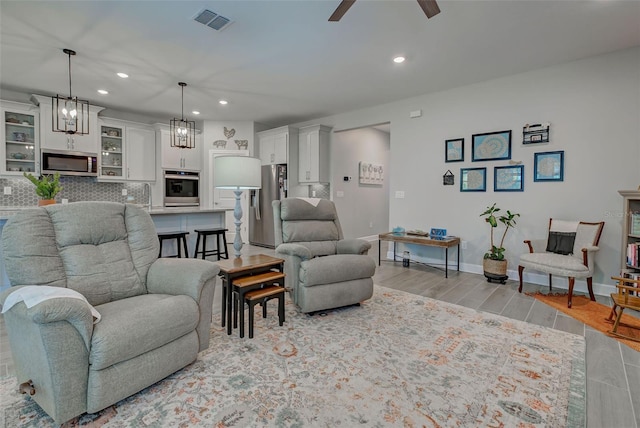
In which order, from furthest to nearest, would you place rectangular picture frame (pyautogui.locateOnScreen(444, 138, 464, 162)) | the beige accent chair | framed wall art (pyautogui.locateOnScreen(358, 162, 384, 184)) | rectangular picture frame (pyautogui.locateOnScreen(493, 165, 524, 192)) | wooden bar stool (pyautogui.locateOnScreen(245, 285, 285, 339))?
framed wall art (pyautogui.locateOnScreen(358, 162, 384, 184)) < rectangular picture frame (pyautogui.locateOnScreen(444, 138, 464, 162)) < rectangular picture frame (pyautogui.locateOnScreen(493, 165, 524, 192)) < the beige accent chair < wooden bar stool (pyautogui.locateOnScreen(245, 285, 285, 339))

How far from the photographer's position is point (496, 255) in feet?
13.0

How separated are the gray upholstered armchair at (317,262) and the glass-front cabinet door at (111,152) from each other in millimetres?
4237

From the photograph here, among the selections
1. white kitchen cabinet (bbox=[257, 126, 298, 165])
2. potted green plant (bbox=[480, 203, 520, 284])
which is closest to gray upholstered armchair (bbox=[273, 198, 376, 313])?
potted green plant (bbox=[480, 203, 520, 284])

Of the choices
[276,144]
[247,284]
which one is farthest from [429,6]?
[276,144]

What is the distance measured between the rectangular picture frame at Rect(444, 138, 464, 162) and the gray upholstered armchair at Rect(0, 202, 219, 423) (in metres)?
3.92

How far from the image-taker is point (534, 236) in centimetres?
394

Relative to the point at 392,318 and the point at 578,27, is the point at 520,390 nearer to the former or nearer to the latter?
the point at 392,318

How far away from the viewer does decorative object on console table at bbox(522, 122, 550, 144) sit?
3.79 metres

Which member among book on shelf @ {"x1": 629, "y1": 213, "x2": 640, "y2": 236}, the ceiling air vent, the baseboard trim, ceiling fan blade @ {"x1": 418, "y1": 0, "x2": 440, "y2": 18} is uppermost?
the ceiling air vent

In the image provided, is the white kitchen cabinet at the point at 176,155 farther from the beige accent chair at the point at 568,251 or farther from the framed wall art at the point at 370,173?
the beige accent chair at the point at 568,251

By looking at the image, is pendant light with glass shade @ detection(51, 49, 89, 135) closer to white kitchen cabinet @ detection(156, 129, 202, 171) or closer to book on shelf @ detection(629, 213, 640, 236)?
white kitchen cabinet @ detection(156, 129, 202, 171)

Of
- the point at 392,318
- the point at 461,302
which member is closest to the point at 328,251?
the point at 392,318

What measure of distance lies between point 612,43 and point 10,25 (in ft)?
19.8

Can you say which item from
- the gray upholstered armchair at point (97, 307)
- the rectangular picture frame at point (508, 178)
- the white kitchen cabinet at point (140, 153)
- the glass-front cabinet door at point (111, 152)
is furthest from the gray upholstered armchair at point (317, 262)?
the glass-front cabinet door at point (111, 152)
